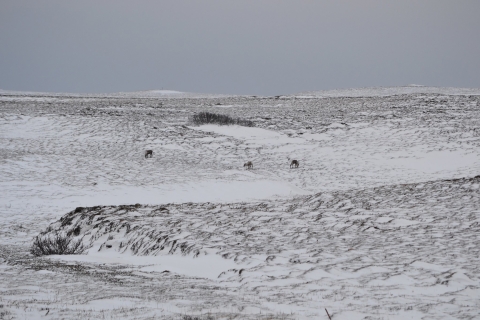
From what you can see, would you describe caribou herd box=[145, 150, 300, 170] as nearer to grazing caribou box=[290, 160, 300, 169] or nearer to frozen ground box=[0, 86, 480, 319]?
grazing caribou box=[290, 160, 300, 169]

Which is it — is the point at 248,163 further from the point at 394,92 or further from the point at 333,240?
the point at 394,92

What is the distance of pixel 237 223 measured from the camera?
31.5 ft

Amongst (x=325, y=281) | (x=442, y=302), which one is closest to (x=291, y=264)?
(x=325, y=281)

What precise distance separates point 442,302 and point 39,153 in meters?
19.9

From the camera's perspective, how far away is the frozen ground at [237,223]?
4.99 meters

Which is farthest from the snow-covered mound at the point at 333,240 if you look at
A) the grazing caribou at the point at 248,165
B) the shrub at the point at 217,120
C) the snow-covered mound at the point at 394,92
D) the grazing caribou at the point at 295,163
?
the snow-covered mound at the point at 394,92

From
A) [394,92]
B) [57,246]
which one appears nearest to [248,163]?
[57,246]

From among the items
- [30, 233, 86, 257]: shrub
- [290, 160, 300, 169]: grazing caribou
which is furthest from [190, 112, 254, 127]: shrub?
[30, 233, 86, 257]: shrub

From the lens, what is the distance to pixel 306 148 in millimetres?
25297

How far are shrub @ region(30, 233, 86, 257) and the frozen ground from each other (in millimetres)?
295

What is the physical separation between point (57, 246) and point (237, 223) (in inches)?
150

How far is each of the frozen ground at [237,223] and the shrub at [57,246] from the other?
0.29 meters

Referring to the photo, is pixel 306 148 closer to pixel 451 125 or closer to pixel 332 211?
pixel 451 125

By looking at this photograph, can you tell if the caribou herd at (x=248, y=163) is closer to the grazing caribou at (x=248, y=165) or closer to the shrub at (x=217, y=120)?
the grazing caribou at (x=248, y=165)
